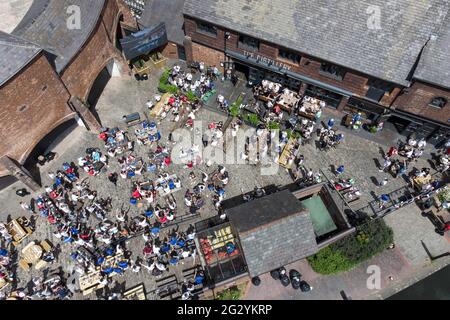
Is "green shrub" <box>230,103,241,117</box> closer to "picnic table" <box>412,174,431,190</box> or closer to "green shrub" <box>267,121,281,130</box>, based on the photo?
"green shrub" <box>267,121,281,130</box>

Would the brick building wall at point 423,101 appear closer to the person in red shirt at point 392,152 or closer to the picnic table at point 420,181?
the person in red shirt at point 392,152

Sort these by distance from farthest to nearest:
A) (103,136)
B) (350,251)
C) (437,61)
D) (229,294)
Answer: (103,136) → (437,61) → (350,251) → (229,294)

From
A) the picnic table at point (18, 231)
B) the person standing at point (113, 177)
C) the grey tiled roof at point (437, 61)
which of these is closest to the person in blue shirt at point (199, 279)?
the person standing at point (113, 177)

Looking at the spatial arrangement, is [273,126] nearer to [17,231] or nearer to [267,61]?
[267,61]

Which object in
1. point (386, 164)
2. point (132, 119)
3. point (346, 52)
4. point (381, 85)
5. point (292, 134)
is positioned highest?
point (132, 119)

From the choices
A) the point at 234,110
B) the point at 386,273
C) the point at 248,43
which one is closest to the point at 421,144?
the point at 386,273

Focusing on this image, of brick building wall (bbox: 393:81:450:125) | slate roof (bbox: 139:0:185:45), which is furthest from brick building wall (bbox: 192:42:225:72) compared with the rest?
brick building wall (bbox: 393:81:450:125)

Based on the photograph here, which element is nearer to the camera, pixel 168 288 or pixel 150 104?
pixel 168 288
